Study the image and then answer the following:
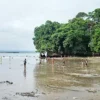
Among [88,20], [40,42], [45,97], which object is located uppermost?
[88,20]

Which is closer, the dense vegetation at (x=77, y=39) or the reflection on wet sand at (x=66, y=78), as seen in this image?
the reflection on wet sand at (x=66, y=78)

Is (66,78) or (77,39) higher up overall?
(77,39)

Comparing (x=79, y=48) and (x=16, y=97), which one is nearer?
(x=16, y=97)

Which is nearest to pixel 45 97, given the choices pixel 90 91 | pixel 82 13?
pixel 90 91

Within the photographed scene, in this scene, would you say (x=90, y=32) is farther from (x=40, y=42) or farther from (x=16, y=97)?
(x=16, y=97)

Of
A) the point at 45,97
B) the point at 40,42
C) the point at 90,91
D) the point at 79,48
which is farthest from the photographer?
the point at 40,42

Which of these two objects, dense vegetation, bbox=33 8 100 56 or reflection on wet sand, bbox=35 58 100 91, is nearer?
reflection on wet sand, bbox=35 58 100 91

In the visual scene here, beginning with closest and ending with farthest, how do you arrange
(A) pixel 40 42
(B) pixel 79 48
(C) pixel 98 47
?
(C) pixel 98 47
(B) pixel 79 48
(A) pixel 40 42

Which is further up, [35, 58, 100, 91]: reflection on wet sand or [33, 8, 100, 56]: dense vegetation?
[33, 8, 100, 56]: dense vegetation

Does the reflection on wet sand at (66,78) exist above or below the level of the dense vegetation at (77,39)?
below

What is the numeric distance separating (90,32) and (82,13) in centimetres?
2179

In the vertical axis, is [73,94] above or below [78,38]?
below

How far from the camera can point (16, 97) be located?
1805 cm

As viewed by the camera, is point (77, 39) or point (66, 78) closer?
point (66, 78)
